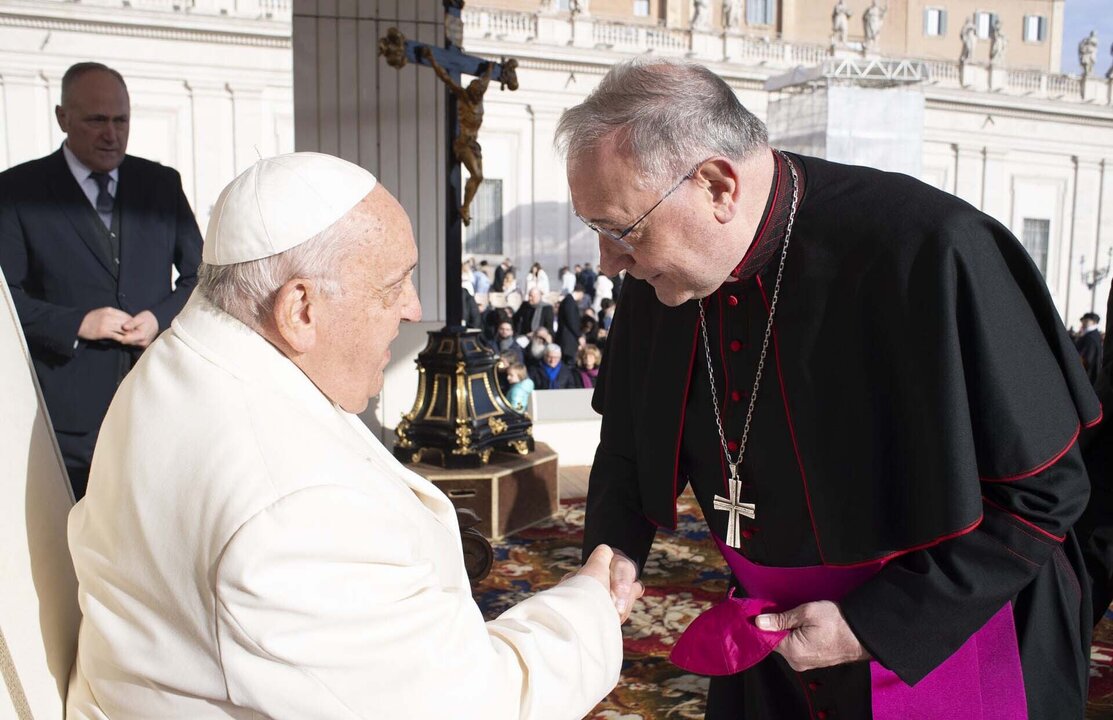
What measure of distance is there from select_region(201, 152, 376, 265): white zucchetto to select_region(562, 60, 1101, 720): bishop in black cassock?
0.41m

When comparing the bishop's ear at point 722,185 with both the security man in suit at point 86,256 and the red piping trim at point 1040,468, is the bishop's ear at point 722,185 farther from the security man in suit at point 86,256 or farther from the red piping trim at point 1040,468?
the security man in suit at point 86,256

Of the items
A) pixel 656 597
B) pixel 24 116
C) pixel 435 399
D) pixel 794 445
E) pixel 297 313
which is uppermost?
pixel 24 116

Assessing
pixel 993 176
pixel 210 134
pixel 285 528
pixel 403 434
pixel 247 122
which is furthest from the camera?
pixel 993 176

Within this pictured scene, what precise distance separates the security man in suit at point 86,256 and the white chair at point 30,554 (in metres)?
1.64

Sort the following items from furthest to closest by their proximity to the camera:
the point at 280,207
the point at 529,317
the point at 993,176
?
the point at 993,176
the point at 529,317
the point at 280,207

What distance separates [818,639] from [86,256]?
2.63 m

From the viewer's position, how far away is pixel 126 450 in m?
1.20

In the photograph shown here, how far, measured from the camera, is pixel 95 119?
3.18 m

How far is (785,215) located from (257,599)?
3.58 ft

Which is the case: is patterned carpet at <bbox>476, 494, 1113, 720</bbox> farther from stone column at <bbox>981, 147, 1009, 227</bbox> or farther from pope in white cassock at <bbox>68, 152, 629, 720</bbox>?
stone column at <bbox>981, 147, 1009, 227</bbox>

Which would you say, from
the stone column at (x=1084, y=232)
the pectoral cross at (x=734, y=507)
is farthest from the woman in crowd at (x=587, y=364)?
the stone column at (x=1084, y=232)

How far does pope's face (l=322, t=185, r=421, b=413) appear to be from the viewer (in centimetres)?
133

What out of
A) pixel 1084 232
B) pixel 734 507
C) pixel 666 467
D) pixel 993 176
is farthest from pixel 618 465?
pixel 1084 232

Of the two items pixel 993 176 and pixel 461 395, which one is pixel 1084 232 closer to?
pixel 993 176
